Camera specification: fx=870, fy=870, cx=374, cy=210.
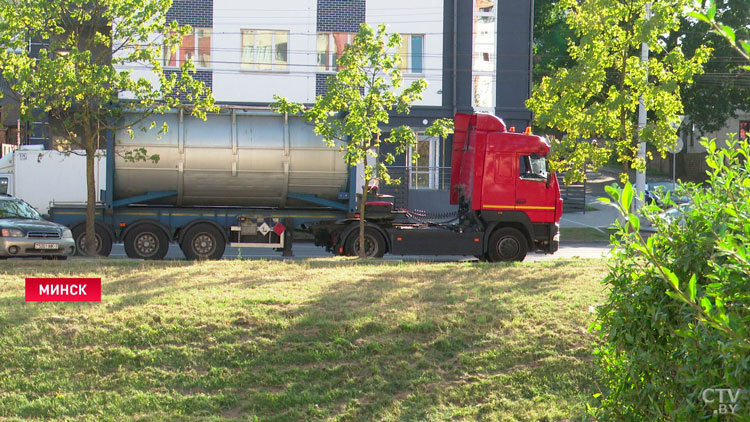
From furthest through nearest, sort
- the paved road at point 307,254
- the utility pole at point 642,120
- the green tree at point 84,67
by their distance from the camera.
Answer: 1. the paved road at point 307,254
2. the utility pole at point 642,120
3. the green tree at point 84,67

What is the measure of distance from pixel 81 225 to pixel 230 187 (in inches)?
133

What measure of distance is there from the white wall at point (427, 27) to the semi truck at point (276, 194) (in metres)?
13.9

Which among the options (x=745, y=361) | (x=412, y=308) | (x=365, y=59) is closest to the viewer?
(x=745, y=361)

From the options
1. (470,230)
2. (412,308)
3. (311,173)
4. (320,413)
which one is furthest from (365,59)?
(320,413)

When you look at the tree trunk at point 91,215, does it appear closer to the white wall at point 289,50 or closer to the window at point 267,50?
the white wall at point 289,50

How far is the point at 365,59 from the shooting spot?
17.9 metres

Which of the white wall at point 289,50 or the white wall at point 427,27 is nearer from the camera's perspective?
the white wall at point 289,50

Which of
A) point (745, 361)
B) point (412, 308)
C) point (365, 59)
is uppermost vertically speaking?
point (365, 59)

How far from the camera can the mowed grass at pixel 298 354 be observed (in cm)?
807

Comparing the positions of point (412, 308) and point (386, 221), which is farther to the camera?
point (386, 221)

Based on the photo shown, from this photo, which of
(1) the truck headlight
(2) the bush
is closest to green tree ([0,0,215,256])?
(1) the truck headlight

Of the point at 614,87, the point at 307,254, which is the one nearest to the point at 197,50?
the point at 307,254

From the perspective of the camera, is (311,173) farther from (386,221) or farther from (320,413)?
(320,413)

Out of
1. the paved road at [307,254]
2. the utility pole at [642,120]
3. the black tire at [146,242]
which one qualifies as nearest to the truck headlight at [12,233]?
the black tire at [146,242]
